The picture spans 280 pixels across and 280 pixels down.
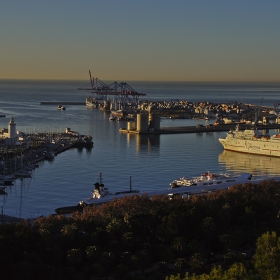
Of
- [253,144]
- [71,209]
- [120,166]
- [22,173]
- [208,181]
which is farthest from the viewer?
[253,144]

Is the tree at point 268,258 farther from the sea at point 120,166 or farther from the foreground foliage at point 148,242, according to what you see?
the sea at point 120,166

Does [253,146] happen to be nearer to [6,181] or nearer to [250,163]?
[250,163]

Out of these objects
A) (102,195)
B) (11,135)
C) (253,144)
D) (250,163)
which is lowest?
(250,163)

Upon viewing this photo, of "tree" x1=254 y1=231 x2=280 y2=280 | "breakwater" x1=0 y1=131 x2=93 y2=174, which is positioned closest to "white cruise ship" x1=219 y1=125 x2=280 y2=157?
"breakwater" x1=0 y1=131 x2=93 y2=174

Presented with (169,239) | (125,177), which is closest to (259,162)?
(125,177)

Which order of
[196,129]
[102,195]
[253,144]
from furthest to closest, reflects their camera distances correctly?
1. [196,129]
2. [253,144]
3. [102,195]

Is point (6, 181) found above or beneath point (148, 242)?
beneath

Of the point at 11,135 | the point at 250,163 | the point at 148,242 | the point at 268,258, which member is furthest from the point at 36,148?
the point at 268,258

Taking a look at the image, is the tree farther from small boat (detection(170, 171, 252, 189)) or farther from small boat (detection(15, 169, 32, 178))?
small boat (detection(15, 169, 32, 178))
